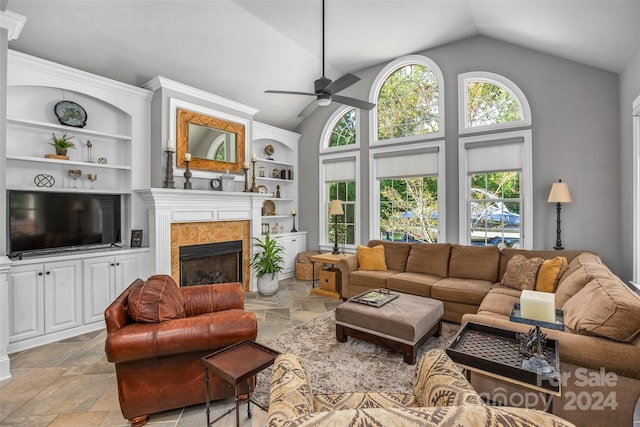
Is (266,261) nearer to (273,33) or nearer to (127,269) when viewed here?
(127,269)

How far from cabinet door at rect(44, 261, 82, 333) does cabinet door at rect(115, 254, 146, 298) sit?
397 millimetres

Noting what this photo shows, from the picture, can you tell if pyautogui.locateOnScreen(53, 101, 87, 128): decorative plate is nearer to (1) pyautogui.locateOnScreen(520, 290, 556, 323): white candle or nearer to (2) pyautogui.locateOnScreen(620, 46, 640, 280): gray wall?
(1) pyautogui.locateOnScreen(520, 290, 556, 323): white candle

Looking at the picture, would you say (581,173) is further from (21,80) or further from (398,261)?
(21,80)

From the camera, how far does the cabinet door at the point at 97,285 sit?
354 cm

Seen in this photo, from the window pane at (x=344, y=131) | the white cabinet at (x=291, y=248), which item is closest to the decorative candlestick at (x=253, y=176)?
the white cabinet at (x=291, y=248)

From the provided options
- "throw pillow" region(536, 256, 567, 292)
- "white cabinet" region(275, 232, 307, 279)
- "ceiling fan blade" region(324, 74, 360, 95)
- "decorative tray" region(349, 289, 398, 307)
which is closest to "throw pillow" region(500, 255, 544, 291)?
"throw pillow" region(536, 256, 567, 292)

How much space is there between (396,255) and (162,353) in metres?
3.59

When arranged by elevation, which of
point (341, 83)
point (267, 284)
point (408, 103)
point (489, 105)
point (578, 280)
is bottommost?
point (267, 284)

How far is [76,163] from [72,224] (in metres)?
0.71

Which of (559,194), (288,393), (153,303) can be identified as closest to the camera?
(288,393)

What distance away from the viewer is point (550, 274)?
3.32 metres

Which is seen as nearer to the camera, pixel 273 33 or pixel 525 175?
pixel 525 175

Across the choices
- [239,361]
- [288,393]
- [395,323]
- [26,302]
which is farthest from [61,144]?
[395,323]

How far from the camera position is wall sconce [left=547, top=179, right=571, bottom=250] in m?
3.82
